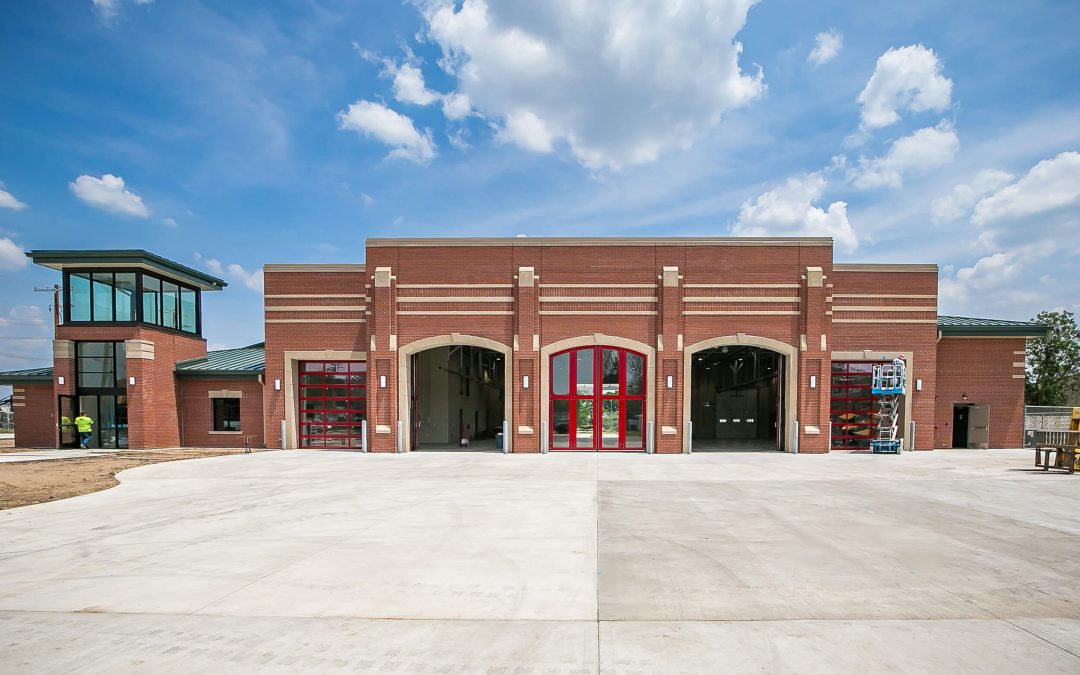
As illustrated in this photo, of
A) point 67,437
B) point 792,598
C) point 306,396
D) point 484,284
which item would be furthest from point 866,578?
point 67,437

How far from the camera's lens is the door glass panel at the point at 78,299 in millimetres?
26844

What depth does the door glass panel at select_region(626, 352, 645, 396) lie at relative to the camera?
25312mm

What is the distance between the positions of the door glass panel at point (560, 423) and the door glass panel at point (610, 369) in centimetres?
202

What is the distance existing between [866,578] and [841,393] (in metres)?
21.9

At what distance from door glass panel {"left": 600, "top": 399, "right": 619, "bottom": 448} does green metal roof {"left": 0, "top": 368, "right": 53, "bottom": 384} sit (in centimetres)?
2873

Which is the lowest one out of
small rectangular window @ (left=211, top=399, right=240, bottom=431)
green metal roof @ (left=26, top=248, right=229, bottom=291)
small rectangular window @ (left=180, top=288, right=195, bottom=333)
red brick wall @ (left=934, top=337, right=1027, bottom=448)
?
small rectangular window @ (left=211, top=399, right=240, bottom=431)

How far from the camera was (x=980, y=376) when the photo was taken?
27.3 m

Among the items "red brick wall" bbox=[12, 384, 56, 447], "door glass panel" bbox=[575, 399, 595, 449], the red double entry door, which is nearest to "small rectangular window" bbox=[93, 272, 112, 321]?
"red brick wall" bbox=[12, 384, 56, 447]

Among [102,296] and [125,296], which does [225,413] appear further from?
[102,296]

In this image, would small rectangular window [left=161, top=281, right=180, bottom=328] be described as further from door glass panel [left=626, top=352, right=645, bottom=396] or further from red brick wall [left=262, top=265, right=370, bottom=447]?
door glass panel [left=626, top=352, right=645, bottom=396]

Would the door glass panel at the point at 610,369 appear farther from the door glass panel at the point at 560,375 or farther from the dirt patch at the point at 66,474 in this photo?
the dirt patch at the point at 66,474

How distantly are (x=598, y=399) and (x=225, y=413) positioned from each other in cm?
1933

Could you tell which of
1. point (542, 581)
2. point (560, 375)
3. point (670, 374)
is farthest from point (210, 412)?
point (542, 581)

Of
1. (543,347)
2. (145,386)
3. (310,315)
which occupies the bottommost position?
(145,386)
